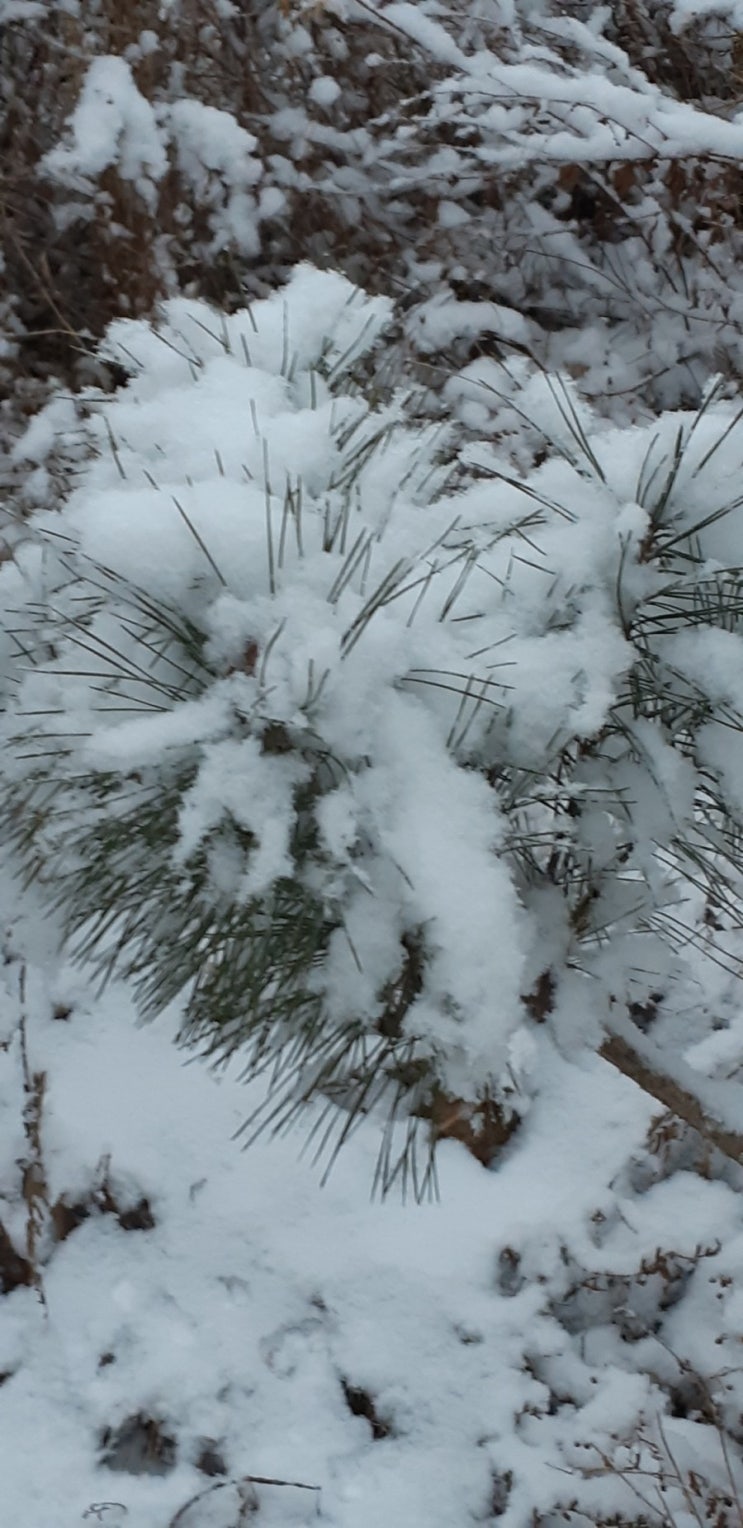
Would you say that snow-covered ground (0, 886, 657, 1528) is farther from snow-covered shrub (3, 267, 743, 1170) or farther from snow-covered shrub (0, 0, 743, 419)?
snow-covered shrub (0, 0, 743, 419)

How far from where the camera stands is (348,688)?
73 cm

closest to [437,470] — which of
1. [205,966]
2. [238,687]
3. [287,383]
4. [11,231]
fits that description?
[287,383]

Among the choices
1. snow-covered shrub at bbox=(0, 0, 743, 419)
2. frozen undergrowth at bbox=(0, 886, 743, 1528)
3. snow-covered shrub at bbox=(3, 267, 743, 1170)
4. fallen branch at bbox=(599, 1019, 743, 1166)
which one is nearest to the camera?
snow-covered shrub at bbox=(3, 267, 743, 1170)

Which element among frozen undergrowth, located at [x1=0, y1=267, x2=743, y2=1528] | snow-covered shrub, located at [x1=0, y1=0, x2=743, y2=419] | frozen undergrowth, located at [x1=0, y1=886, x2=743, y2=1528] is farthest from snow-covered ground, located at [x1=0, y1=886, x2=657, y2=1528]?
snow-covered shrub, located at [x1=0, y1=0, x2=743, y2=419]

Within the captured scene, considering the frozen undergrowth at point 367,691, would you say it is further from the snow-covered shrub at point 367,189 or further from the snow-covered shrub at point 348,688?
the snow-covered shrub at point 367,189

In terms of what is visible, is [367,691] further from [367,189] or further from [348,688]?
[367,189]

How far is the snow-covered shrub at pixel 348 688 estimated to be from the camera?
0.74 meters

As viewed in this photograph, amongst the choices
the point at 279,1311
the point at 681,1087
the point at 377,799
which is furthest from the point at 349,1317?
the point at 377,799

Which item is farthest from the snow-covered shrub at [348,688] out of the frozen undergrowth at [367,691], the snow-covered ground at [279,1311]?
the snow-covered ground at [279,1311]

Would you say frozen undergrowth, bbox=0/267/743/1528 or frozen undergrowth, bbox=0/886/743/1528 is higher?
frozen undergrowth, bbox=0/267/743/1528

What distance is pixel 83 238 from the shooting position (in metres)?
3.16

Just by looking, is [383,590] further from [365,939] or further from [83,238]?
[83,238]

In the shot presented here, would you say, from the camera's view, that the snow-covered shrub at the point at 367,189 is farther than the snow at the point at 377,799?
Yes

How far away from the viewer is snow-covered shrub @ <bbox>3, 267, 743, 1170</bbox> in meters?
0.74
